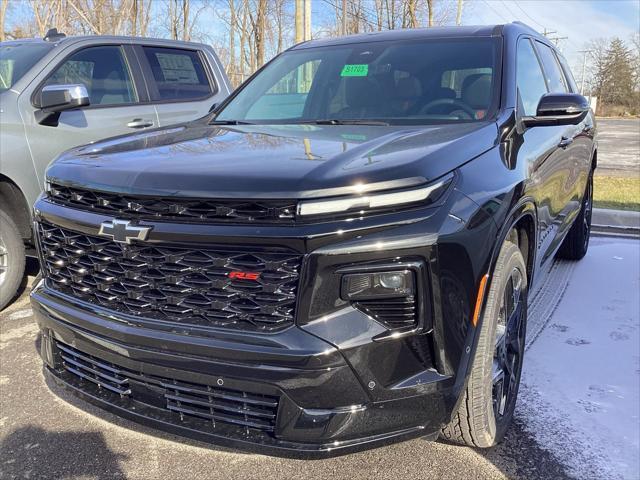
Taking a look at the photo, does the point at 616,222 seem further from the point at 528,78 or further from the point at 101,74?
the point at 101,74

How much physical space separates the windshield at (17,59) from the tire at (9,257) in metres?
1.08

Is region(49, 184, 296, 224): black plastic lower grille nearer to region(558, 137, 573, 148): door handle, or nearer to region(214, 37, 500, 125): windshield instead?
region(214, 37, 500, 125): windshield

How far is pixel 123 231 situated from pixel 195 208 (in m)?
0.30

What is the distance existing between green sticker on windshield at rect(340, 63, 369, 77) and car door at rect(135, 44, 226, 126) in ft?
6.72

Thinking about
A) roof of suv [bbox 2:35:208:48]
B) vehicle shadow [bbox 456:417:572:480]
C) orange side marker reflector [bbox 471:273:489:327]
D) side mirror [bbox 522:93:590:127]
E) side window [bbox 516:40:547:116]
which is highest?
roof of suv [bbox 2:35:208:48]

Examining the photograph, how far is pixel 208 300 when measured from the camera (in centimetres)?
203

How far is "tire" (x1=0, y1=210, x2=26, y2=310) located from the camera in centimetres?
422

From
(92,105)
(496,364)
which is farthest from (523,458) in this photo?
(92,105)

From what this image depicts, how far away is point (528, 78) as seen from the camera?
3471mm

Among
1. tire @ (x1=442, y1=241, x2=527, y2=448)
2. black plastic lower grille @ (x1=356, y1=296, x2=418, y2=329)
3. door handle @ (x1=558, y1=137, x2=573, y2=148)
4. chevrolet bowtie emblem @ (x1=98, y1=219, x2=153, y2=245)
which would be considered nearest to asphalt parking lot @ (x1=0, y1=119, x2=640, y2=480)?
tire @ (x1=442, y1=241, x2=527, y2=448)

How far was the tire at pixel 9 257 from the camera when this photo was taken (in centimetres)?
422

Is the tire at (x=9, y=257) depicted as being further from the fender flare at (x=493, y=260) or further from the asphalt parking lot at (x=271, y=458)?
the fender flare at (x=493, y=260)

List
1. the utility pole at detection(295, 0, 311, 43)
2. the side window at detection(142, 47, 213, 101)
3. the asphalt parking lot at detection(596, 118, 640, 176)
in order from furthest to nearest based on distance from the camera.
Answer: the utility pole at detection(295, 0, 311, 43), the asphalt parking lot at detection(596, 118, 640, 176), the side window at detection(142, 47, 213, 101)

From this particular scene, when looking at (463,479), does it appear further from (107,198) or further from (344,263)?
(107,198)
